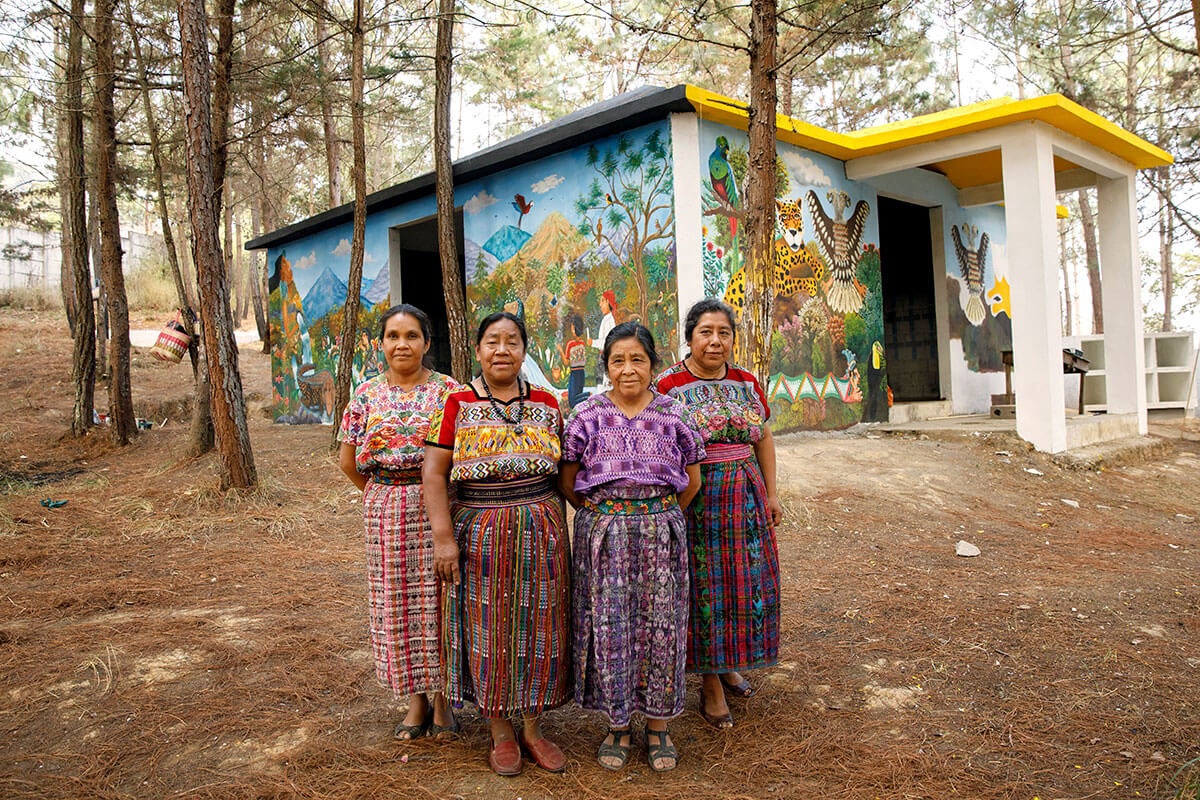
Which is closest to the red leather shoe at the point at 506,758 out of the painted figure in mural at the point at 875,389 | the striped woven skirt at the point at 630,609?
the striped woven skirt at the point at 630,609

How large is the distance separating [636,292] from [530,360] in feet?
6.40

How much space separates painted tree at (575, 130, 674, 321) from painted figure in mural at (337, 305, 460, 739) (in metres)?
5.72

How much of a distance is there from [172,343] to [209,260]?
2.31m

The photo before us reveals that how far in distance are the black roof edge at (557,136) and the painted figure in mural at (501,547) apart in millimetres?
5827

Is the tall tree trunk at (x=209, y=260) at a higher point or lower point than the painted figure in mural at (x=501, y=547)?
higher

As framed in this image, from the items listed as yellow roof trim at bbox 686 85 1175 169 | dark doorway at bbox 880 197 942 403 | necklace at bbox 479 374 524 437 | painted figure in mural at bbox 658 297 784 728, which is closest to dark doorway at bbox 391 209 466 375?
yellow roof trim at bbox 686 85 1175 169

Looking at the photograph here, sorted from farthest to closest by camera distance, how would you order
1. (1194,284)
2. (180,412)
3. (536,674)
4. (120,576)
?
(1194,284)
(180,412)
(120,576)
(536,674)

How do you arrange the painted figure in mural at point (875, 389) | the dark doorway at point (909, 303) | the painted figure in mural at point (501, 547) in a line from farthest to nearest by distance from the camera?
the dark doorway at point (909, 303) < the painted figure in mural at point (875, 389) < the painted figure in mural at point (501, 547)

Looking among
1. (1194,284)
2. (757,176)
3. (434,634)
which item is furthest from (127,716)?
(1194,284)

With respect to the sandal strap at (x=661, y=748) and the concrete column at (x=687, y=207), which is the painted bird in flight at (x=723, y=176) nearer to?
the concrete column at (x=687, y=207)

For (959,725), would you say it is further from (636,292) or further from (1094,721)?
(636,292)

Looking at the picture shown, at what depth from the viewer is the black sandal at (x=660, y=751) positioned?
2.67m

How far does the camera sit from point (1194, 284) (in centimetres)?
3516

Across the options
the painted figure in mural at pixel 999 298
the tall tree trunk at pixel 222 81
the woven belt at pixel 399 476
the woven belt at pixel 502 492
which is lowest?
the woven belt at pixel 502 492
